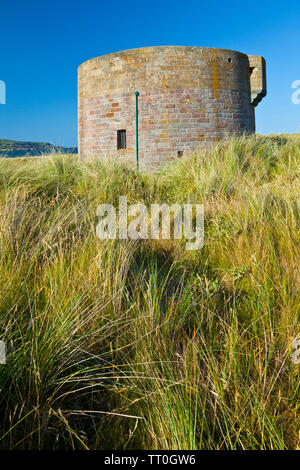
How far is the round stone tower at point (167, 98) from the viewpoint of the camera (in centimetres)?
1023

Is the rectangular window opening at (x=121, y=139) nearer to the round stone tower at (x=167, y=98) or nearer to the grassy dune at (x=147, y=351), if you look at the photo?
the round stone tower at (x=167, y=98)

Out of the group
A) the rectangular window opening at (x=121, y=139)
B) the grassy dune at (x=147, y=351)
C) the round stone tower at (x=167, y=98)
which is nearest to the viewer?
the grassy dune at (x=147, y=351)

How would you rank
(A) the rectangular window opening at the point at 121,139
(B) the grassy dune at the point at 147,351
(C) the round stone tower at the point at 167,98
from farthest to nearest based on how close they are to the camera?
(A) the rectangular window opening at the point at 121,139, (C) the round stone tower at the point at 167,98, (B) the grassy dune at the point at 147,351

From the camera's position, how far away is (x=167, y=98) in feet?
33.7

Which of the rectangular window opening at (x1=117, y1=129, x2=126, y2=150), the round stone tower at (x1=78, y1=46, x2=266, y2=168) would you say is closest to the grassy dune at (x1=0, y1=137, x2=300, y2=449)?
the round stone tower at (x1=78, y1=46, x2=266, y2=168)

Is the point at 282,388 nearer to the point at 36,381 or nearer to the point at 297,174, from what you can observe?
the point at 36,381

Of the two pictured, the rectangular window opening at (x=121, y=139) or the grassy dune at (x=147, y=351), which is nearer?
the grassy dune at (x=147, y=351)

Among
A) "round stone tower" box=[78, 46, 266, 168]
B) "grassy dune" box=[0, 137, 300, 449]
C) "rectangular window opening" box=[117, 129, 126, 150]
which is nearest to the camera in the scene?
"grassy dune" box=[0, 137, 300, 449]

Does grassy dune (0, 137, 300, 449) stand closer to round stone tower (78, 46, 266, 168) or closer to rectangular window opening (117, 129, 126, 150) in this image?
round stone tower (78, 46, 266, 168)

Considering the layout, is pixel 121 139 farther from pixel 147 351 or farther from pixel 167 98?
pixel 147 351

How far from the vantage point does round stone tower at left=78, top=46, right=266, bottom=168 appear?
10.2 metres

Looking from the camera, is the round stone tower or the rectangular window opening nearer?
the round stone tower

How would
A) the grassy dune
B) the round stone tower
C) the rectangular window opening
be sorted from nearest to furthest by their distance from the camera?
the grassy dune
the round stone tower
the rectangular window opening

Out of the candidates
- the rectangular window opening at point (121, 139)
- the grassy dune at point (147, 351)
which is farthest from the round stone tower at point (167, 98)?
the grassy dune at point (147, 351)
